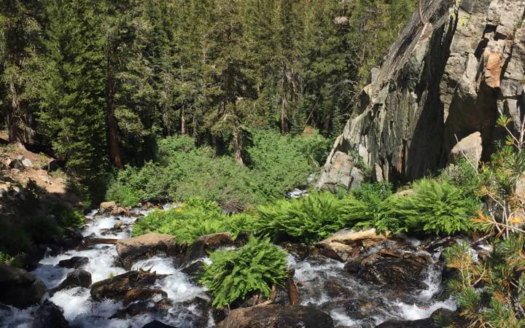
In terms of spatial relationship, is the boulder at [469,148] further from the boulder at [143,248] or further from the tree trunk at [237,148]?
the tree trunk at [237,148]

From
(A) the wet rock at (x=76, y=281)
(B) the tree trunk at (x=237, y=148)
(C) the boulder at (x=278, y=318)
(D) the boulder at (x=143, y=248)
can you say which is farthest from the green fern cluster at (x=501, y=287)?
(B) the tree trunk at (x=237, y=148)

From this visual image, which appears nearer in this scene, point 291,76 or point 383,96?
point 383,96

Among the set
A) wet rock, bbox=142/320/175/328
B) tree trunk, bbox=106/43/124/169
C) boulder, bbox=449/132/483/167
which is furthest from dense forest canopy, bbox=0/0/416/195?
boulder, bbox=449/132/483/167

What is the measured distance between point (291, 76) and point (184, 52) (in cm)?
1673

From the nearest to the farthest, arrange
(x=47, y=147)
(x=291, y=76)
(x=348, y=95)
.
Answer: (x=47, y=147) < (x=348, y=95) < (x=291, y=76)

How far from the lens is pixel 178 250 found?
13.3 metres

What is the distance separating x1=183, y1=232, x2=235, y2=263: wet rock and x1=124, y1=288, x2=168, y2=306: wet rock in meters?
2.28

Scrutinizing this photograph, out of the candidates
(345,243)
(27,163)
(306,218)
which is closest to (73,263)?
(306,218)

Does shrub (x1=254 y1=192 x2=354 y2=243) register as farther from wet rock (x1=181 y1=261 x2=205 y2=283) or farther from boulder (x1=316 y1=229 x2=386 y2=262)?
wet rock (x1=181 y1=261 x2=205 y2=283)

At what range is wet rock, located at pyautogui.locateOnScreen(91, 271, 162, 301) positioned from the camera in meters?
9.86

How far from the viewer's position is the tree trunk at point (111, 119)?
81.0 feet

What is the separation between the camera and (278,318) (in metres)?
7.25

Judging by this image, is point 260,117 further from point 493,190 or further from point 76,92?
point 493,190

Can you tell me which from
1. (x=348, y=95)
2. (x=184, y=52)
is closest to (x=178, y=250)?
(x=184, y=52)
